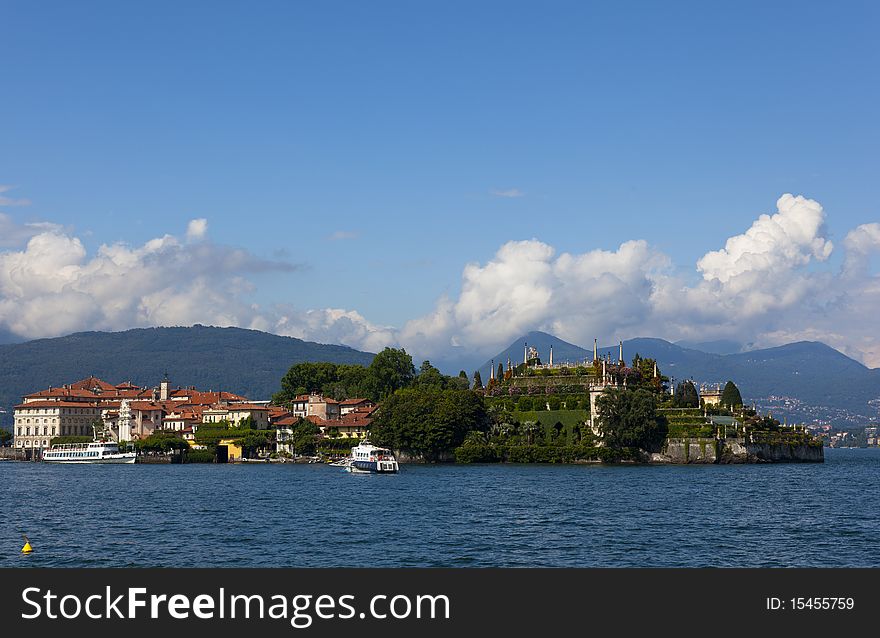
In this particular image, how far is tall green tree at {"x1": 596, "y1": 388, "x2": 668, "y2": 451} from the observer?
5384 inches

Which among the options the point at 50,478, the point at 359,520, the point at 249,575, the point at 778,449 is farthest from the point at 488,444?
the point at 249,575

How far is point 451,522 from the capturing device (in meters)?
63.8

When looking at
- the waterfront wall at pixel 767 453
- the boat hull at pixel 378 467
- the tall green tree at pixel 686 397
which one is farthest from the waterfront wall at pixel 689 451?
the boat hull at pixel 378 467

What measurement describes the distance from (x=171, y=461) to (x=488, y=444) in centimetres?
5830

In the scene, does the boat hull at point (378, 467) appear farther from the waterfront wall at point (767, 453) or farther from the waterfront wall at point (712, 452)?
the waterfront wall at point (767, 453)

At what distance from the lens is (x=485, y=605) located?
31266mm

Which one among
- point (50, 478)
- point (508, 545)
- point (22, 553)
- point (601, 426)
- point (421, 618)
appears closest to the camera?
point (421, 618)

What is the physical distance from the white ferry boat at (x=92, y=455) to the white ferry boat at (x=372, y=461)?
198 feet

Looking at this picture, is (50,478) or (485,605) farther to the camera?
(50,478)

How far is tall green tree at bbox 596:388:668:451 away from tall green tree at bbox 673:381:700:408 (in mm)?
14402

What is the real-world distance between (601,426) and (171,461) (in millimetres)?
73981

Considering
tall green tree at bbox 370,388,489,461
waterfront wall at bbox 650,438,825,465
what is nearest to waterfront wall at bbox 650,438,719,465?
waterfront wall at bbox 650,438,825,465

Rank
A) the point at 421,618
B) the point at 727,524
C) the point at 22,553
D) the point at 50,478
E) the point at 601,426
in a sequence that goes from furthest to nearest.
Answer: the point at 601,426 < the point at 50,478 < the point at 727,524 < the point at 22,553 < the point at 421,618

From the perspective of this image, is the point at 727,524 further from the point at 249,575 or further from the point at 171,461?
the point at 171,461
